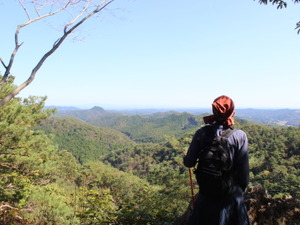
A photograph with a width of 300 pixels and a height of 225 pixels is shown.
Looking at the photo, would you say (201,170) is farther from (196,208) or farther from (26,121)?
(26,121)

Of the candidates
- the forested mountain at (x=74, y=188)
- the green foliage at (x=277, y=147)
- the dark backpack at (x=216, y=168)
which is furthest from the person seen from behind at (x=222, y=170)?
the green foliage at (x=277, y=147)

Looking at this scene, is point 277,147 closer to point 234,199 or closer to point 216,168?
point 234,199

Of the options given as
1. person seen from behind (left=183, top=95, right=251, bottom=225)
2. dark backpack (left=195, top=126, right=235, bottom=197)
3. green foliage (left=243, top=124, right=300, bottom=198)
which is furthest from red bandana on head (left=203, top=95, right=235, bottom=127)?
green foliage (left=243, top=124, right=300, bottom=198)

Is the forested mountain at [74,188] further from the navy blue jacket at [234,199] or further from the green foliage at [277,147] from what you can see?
the green foliage at [277,147]

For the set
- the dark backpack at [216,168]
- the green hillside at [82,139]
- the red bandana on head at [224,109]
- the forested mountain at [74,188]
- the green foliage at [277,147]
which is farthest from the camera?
the green hillside at [82,139]

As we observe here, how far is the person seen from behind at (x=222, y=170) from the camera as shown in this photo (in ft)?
5.22

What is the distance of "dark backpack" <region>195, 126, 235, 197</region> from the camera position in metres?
1.57

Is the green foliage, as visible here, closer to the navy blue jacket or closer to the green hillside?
the navy blue jacket

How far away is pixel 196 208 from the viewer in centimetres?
181

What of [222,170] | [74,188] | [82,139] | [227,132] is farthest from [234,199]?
[82,139]

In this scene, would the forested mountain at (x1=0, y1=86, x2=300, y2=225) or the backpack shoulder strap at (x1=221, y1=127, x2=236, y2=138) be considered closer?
the backpack shoulder strap at (x1=221, y1=127, x2=236, y2=138)

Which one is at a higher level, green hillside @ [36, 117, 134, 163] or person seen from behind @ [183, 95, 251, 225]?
person seen from behind @ [183, 95, 251, 225]

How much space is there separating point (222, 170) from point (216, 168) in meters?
0.05

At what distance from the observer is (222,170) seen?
1.58 m
